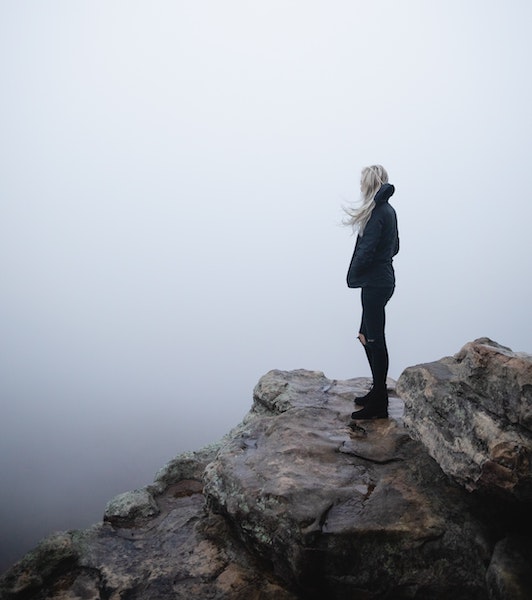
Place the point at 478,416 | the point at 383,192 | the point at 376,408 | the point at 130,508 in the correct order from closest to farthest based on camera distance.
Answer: the point at 478,416 < the point at 383,192 < the point at 130,508 < the point at 376,408

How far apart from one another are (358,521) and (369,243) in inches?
166

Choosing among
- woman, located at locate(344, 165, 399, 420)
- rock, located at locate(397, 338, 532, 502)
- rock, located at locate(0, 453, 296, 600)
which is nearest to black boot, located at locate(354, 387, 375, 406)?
woman, located at locate(344, 165, 399, 420)

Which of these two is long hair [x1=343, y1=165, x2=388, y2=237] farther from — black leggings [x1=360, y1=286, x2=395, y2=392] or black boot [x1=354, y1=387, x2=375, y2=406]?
black boot [x1=354, y1=387, x2=375, y2=406]

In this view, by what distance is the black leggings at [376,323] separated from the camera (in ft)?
22.2

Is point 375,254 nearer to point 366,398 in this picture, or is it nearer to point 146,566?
point 366,398

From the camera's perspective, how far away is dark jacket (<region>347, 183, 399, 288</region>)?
6512 millimetres

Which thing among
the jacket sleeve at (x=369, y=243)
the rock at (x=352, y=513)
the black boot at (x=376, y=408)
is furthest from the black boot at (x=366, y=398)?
the jacket sleeve at (x=369, y=243)

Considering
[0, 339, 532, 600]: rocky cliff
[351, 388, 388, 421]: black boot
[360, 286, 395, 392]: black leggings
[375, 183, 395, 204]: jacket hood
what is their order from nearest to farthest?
[0, 339, 532, 600]: rocky cliff < [375, 183, 395, 204]: jacket hood < [360, 286, 395, 392]: black leggings < [351, 388, 388, 421]: black boot

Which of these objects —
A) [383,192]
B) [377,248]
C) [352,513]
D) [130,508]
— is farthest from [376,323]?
[130,508]

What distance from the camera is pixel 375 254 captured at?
6.81 m

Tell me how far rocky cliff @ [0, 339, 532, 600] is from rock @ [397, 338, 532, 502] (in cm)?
2

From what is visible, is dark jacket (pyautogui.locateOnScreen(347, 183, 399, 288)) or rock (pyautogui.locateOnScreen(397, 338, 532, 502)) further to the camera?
dark jacket (pyautogui.locateOnScreen(347, 183, 399, 288))

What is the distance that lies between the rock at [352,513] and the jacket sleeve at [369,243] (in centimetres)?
305

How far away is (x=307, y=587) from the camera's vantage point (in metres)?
4.80
